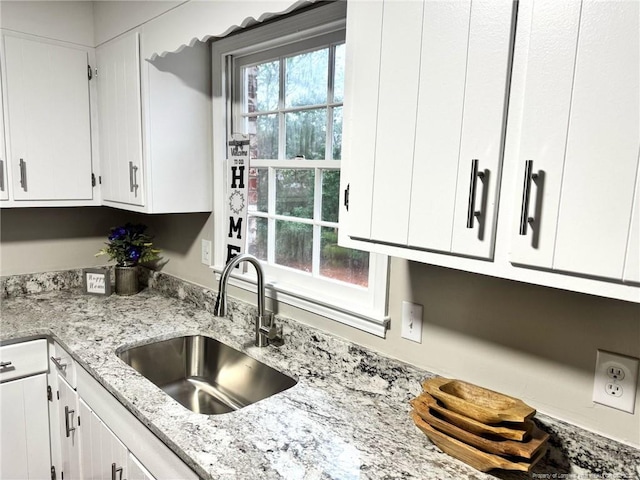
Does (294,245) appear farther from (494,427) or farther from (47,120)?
(47,120)

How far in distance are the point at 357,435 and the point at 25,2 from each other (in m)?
2.37

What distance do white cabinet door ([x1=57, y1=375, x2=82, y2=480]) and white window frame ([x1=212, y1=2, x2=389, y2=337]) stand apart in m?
0.79

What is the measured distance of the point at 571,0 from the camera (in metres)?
0.72

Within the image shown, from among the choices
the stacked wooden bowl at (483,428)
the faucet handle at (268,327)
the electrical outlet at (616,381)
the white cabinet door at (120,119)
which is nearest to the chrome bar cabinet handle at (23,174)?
the white cabinet door at (120,119)

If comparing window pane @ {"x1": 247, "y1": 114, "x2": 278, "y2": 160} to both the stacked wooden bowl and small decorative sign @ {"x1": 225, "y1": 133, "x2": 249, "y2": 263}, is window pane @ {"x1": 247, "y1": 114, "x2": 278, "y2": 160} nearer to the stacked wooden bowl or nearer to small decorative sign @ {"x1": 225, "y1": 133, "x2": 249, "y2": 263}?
small decorative sign @ {"x1": 225, "y1": 133, "x2": 249, "y2": 263}

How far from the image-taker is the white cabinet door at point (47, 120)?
2059 millimetres

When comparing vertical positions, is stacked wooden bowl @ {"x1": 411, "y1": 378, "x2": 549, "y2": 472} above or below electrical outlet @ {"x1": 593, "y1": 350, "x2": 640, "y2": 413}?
below

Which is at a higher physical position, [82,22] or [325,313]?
[82,22]

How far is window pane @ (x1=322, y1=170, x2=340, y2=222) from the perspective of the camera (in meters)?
1.66

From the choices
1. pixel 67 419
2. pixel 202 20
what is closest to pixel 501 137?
pixel 202 20

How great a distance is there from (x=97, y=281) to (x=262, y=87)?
4.55 feet

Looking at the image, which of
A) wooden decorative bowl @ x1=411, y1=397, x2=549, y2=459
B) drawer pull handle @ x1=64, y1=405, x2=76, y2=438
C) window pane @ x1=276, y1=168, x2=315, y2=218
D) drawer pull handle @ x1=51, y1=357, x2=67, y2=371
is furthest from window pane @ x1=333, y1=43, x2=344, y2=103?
drawer pull handle @ x1=64, y1=405, x2=76, y2=438

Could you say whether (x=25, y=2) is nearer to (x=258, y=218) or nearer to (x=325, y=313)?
(x=258, y=218)

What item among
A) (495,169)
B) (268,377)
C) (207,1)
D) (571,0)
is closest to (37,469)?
(268,377)
